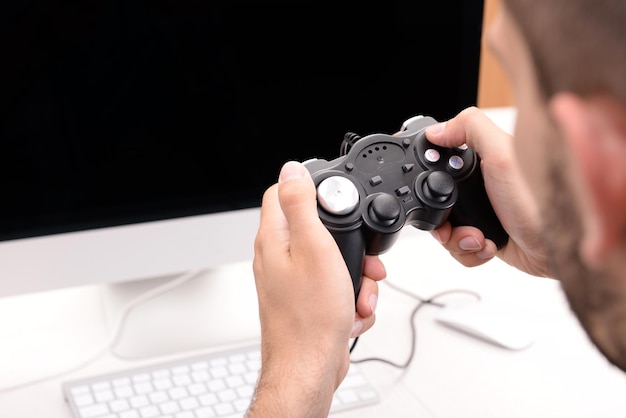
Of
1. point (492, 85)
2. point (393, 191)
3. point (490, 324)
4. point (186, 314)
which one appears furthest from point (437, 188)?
Result: point (492, 85)

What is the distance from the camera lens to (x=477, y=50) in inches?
36.7

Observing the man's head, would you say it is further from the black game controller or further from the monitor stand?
the monitor stand

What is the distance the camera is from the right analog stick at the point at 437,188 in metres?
0.73

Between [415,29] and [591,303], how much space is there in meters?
0.51

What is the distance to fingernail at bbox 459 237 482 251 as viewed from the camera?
0.79m

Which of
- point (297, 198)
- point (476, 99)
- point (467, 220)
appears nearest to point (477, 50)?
point (476, 99)

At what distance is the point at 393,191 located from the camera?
2.39 feet

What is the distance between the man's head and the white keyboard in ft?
1.27

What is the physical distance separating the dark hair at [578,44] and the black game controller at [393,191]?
29 centimetres

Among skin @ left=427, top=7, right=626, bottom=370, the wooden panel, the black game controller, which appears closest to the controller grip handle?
the black game controller

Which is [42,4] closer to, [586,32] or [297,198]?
[297,198]

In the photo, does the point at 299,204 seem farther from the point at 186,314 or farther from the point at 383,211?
the point at 186,314

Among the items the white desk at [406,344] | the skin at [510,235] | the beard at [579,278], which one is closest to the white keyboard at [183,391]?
the white desk at [406,344]

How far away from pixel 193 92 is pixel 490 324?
0.40m
